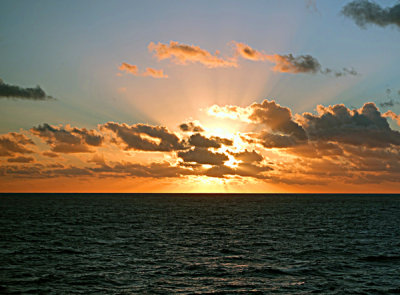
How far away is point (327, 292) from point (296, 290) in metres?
2.41

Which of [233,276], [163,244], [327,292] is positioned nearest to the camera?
[327,292]

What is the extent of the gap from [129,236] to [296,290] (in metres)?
36.0

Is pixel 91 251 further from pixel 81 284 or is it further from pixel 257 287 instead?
pixel 257 287

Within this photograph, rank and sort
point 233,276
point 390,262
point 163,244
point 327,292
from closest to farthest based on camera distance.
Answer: point 327,292
point 233,276
point 390,262
point 163,244

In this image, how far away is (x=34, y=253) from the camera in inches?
1695

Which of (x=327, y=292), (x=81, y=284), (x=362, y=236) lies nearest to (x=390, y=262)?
(x=327, y=292)

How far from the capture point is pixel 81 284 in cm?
3008

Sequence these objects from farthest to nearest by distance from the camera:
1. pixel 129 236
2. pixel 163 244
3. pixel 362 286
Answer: pixel 129 236 → pixel 163 244 → pixel 362 286

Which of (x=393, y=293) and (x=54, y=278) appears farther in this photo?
(x=54, y=278)

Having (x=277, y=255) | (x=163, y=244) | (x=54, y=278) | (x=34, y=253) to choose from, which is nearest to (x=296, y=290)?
(x=277, y=255)

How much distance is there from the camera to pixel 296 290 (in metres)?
28.8

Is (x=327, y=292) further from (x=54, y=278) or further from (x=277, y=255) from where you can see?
(x=54, y=278)

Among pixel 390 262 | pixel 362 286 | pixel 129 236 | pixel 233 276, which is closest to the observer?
pixel 362 286

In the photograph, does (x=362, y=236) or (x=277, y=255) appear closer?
(x=277, y=255)
